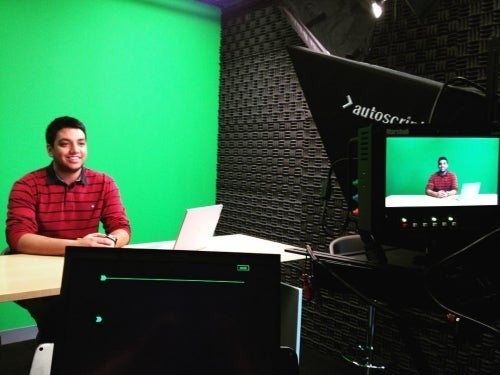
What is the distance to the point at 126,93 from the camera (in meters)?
3.61

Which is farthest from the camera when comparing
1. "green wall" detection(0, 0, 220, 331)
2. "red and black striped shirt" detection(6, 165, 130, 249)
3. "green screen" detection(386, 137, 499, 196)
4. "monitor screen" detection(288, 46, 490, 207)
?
A: "green wall" detection(0, 0, 220, 331)

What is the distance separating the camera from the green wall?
10.2 ft

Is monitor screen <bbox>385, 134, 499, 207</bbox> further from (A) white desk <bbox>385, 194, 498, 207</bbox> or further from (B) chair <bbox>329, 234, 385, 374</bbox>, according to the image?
(B) chair <bbox>329, 234, 385, 374</bbox>

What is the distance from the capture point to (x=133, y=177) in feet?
12.1

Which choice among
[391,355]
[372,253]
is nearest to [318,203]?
[391,355]

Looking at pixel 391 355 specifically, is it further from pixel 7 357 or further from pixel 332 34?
pixel 7 357

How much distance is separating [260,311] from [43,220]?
6.54 ft

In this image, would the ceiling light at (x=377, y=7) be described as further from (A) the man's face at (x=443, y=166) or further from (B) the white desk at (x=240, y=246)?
(A) the man's face at (x=443, y=166)

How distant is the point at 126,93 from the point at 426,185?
288cm

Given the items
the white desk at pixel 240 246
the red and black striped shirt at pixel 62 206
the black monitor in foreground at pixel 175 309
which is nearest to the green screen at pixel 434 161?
the black monitor in foreground at pixel 175 309

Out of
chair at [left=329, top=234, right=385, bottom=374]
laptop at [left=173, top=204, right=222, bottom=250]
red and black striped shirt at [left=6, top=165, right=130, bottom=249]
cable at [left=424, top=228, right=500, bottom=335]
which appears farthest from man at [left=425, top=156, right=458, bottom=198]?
red and black striped shirt at [left=6, top=165, right=130, bottom=249]

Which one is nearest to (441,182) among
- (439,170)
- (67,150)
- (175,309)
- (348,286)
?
(439,170)

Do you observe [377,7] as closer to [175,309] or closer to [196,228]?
[196,228]

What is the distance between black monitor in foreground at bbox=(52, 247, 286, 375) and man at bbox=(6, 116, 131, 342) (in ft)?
4.98
